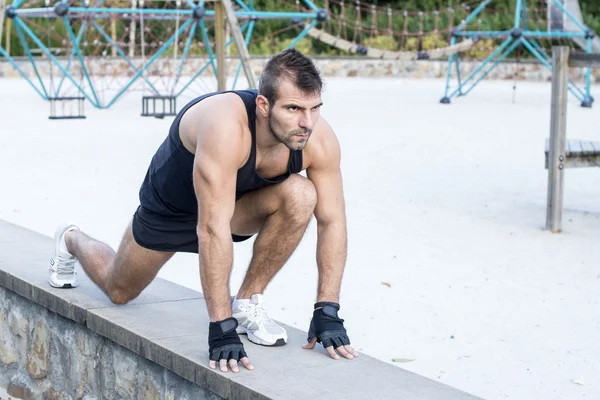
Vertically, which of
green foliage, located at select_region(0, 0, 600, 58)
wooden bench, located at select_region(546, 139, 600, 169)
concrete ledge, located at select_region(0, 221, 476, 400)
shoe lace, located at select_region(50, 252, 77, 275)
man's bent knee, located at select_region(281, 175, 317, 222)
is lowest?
concrete ledge, located at select_region(0, 221, 476, 400)

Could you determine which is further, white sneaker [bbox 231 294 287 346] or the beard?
white sneaker [bbox 231 294 287 346]

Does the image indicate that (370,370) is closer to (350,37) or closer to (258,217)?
(258,217)

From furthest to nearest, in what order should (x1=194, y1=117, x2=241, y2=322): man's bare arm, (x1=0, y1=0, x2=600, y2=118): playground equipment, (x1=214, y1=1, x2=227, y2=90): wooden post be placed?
(x1=0, y1=0, x2=600, y2=118): playground equipment
(x1=214, y1=1, x2=227, y2=90): wooden post
(x1=194, y1=117, x2=241, y2=322): man's bare arm

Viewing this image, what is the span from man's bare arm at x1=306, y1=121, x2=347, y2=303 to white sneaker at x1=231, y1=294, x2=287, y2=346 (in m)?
0.15

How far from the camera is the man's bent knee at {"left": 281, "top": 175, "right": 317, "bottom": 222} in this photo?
9.27ft

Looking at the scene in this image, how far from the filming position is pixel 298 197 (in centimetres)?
283

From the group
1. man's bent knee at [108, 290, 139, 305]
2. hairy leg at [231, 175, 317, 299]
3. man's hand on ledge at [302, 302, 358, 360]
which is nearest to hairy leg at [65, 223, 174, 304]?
man's bent knee at [108, 290, 139, 305]

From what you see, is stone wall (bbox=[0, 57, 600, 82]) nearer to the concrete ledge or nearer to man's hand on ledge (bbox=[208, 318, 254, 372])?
the concrete ledge

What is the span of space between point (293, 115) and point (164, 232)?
0.67 m

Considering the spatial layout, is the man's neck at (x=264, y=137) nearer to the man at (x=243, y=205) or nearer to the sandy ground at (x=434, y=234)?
the man at (x=243, y=205)

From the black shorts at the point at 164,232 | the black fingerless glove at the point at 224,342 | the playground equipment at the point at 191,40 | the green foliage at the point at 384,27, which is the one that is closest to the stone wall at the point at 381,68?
the playground equipment at the point at 191,40

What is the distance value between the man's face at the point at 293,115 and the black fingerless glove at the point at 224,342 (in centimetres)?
48

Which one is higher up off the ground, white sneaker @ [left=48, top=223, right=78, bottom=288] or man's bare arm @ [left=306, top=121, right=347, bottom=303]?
man's bare arm @ [left=306, top=121, right=347, bottom=303]

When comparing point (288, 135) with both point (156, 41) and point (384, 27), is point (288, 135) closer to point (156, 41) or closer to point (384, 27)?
point (156, 41)
